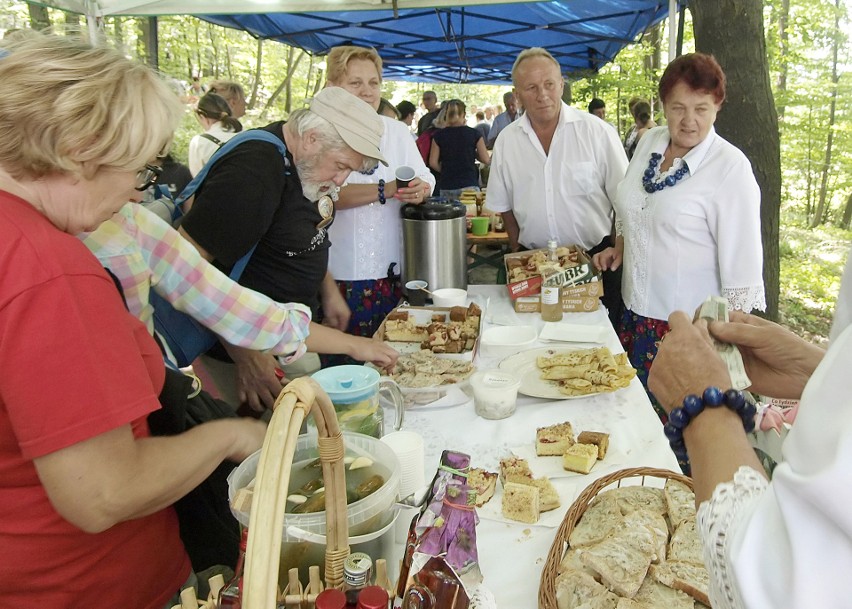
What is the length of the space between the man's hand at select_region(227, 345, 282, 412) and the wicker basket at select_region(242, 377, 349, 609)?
3.87ft

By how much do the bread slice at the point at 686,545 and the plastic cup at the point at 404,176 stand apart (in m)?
2.30

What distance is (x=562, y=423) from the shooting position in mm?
1705

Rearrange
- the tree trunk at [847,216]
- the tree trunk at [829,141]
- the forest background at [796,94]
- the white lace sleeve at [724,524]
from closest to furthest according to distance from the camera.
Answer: the white lace sleeve at [724,524] → the forest background at [796,94] → the tree trunk at [829,141] → the tree trunk at [847,216]

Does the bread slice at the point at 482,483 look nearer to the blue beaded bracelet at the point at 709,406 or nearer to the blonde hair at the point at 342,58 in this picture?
the blue beaded bracelet at the point at 709,406

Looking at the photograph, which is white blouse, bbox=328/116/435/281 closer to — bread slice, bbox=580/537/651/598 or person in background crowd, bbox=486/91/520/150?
bread slice, bbox=580/537/651/598

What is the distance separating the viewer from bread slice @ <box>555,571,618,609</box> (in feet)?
3.49

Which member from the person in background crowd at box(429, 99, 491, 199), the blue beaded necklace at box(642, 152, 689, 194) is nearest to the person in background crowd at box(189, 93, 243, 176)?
the blue beaded necklace at box(642, 152, 689, 194)

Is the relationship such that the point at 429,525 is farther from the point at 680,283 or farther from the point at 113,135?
the point at 680,283

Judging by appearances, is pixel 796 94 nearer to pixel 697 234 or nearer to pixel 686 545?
pixel 697 234

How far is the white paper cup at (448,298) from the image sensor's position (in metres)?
2.86

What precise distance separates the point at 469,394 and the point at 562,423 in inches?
15.3

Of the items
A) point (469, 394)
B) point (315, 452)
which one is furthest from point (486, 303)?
point (315, 452)

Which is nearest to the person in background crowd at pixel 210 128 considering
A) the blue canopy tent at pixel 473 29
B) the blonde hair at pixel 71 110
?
the blue canopy tent at pixel 473 29

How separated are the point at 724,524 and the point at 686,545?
559 millimetres
